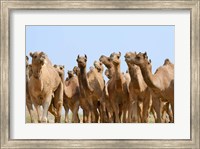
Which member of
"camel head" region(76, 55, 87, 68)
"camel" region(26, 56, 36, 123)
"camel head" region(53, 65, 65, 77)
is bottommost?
"camel" region(26, 56, 36, 123)

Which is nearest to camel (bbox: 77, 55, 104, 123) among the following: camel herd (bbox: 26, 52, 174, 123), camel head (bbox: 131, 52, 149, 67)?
camel herd (bbox: 26, 52, 174, 123)

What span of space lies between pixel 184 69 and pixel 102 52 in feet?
2.35

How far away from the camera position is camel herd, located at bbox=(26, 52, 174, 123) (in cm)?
611

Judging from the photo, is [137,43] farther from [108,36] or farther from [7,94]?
[7,94]

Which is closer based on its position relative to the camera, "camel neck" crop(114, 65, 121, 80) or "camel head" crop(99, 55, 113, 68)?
"camel head" crop(99, 55, 113, 68)

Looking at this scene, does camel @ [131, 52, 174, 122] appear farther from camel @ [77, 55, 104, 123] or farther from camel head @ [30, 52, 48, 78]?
camel head @ [30, 52, 48, 78]

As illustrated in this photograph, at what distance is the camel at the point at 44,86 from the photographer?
20.2 ft

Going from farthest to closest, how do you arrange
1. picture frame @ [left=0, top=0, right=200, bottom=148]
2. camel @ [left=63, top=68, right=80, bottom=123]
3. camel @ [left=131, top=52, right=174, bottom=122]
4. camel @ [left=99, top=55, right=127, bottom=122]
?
1. camel @ [left=63, top=68, right=80, bottom=123]
2. camel @ [left=99, top=55, right=127, bottom=122]
3. camel @ [left=131, top=52, right=174, bottom=122]
4. picture frame @ [left=0, top=0, right=200, bottom=148]

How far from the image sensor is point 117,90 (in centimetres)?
646

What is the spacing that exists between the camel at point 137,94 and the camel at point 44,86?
0.63 m

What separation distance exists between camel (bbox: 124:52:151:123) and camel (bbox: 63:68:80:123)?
480mm

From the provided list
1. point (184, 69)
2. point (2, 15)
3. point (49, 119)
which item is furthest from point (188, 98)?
point (2, 15)

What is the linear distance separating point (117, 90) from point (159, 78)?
41 cm

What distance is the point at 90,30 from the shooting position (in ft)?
19.8
